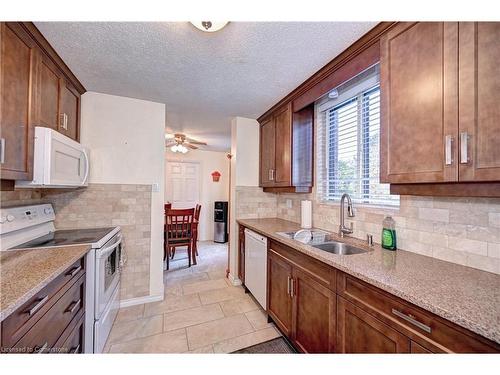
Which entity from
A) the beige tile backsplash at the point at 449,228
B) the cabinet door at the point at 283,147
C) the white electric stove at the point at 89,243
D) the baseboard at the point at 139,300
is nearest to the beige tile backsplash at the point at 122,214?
the baseboard at the point at 139,300

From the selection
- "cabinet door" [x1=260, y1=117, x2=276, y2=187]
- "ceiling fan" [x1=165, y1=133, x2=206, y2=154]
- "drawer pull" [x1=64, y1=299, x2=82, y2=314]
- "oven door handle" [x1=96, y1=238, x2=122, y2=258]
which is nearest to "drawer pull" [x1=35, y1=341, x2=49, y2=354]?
"drawer pull" [x1=64, y1=299, x2=82, y2=314]

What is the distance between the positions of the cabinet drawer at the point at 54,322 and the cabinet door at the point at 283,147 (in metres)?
2.03

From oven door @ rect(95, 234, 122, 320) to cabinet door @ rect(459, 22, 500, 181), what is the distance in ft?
7.61

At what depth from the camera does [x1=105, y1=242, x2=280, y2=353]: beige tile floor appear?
174cm

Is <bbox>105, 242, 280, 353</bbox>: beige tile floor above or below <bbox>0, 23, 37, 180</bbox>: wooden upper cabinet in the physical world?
below

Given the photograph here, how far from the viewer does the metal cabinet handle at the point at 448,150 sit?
3.08 ft

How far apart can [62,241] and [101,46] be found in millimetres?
1512

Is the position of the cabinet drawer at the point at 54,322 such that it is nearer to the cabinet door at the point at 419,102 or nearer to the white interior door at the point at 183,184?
the cabinet door at the point at 419,102

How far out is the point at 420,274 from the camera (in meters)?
1.01

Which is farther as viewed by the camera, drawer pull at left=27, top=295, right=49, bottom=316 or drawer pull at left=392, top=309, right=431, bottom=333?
drawer pull at left=27, top=295, right=49, bottom=316

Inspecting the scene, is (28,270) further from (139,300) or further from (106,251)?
(139,300)

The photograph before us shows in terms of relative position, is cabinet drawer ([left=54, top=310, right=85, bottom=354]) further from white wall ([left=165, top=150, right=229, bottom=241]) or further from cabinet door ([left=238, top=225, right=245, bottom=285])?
white wall ([left=165, top=150, right=229, bottom=241])

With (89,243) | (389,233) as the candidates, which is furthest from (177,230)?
(389,233)
